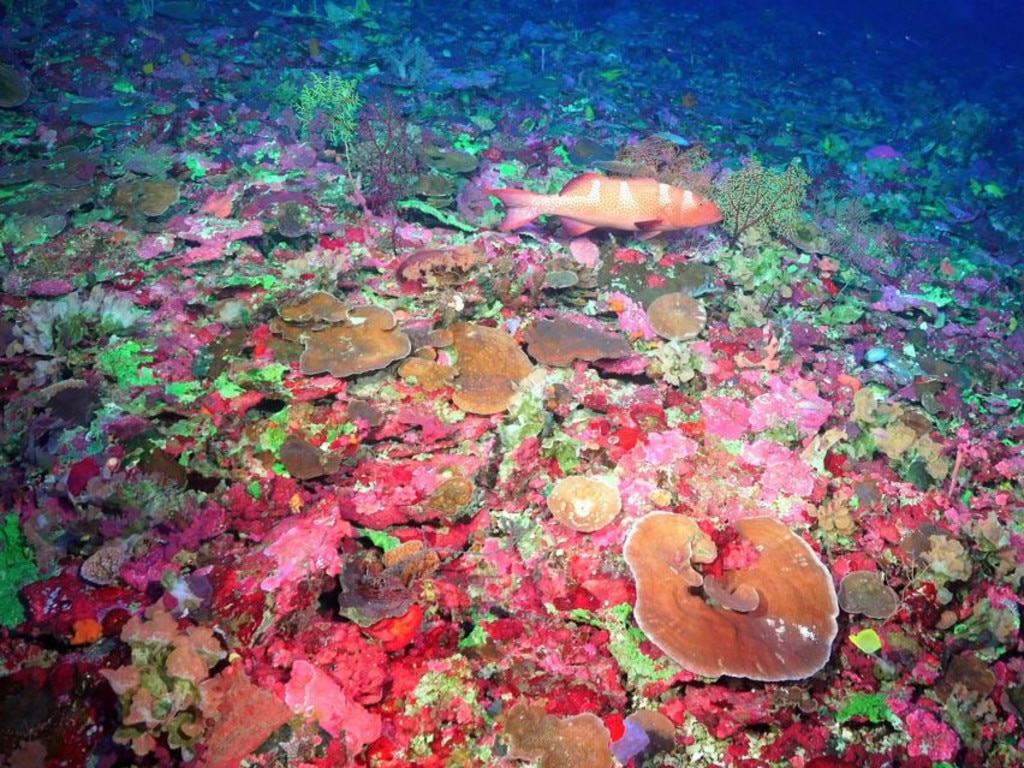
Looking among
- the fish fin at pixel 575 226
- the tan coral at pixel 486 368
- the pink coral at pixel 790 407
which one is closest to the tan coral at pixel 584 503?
the tan coral at pixel 486 368

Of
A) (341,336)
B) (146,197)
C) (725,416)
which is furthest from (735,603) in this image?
(146,197)

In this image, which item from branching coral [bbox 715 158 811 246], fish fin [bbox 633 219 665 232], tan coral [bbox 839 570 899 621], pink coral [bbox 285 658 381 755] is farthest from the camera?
branching coral [bbox 715 158 811 246]

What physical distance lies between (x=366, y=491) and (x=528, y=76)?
1276 centimetres

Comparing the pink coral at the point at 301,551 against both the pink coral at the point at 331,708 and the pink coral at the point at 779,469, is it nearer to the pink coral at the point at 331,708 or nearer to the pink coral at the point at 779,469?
the pink coral at the point at 331,708

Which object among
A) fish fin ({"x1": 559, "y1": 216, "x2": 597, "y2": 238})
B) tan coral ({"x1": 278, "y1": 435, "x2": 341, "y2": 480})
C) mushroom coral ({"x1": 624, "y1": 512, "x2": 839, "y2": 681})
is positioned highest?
fish fin ({"x1": 559, "y1": 216, "x2": 597, "y2": 238})

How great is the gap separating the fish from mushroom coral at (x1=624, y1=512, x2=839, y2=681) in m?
3.62

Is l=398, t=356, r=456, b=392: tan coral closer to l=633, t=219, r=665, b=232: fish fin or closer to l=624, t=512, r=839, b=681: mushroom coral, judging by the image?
A: l=624, t=512, r=839, b=681: mushroom coral

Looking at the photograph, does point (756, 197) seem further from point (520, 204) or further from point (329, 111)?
point (329, 111)

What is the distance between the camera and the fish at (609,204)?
18.7 feet

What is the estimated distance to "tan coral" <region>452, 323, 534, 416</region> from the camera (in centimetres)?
402

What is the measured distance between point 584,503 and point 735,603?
40.0 inches

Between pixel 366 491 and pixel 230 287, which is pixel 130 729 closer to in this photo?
pixel 366 491

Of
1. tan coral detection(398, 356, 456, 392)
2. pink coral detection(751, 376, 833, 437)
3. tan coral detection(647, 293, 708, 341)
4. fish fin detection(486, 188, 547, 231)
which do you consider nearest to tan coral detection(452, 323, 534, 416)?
tan coral detection(398, 356, 456, 392)

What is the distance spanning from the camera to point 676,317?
5.24 metres
